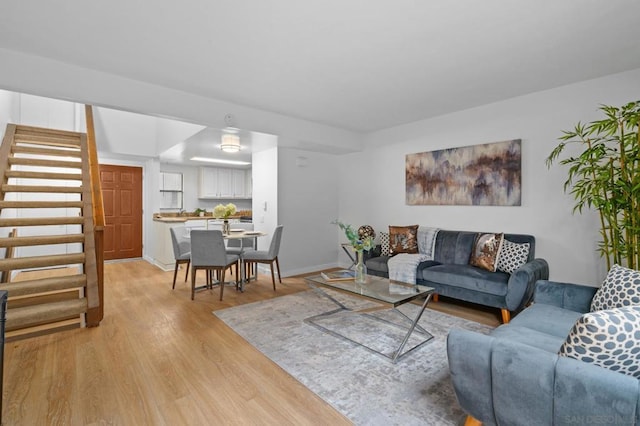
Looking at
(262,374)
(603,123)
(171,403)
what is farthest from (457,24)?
(171,403)

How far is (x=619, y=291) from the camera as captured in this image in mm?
1928

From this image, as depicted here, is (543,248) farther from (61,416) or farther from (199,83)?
(61,416)

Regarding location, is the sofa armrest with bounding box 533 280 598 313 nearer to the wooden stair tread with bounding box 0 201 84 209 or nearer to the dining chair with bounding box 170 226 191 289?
the dining chair with bounding box 170 226 191 289

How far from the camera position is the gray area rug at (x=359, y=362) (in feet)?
6.16

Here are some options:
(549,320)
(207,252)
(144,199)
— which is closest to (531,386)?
(549,320)

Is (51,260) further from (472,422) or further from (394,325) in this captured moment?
(472,422)

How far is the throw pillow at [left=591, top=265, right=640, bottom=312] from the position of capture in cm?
186

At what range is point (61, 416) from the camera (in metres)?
1.81

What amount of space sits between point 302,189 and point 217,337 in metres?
3.21

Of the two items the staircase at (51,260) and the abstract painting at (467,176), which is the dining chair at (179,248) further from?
the abstract painting at (467,176)

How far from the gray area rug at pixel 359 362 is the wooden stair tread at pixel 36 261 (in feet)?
5.43

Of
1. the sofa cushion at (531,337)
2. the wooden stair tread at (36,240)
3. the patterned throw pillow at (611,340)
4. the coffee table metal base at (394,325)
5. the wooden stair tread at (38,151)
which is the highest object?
the wooden stair tread at (38,151)

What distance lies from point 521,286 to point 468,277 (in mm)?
526

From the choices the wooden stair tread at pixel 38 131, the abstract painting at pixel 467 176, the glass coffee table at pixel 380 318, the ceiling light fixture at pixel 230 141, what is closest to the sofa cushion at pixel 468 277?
the glass coffee table at pixel 380 318
